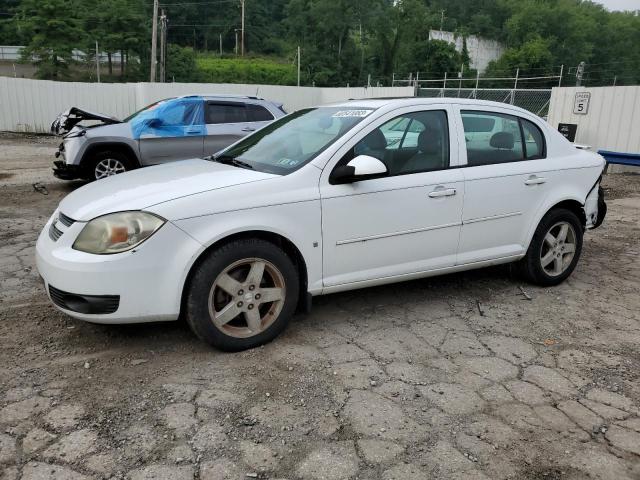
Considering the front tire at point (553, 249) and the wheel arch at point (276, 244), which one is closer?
the wheel arch at point (276, 244)

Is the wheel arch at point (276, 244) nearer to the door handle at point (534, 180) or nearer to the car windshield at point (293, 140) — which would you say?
the car windshield at point (293, 140)

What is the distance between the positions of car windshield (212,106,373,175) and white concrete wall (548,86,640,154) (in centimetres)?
990

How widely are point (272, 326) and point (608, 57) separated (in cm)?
8975

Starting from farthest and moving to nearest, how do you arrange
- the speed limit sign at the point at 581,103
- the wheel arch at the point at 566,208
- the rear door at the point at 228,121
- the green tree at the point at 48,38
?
1. the green tree at the point at 48,38
2. the speed limit sign at the point at 581,103
3. the rear door at the point at 228,121
4. the wheel arch at the point at 566,208

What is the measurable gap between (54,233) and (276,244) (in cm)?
144

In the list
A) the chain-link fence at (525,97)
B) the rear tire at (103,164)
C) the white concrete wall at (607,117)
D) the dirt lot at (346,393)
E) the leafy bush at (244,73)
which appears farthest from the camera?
the leafy bush at (244,73)

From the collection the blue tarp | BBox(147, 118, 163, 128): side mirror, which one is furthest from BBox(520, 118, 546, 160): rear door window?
BBox(147, 118, 163, 128): side mirror

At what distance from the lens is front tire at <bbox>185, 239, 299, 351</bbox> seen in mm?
3410

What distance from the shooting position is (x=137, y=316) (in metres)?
3.33

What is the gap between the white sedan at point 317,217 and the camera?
3.32m

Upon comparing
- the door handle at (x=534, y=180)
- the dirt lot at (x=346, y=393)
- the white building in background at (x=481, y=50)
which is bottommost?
the dirt lot at (x=346, y=393)

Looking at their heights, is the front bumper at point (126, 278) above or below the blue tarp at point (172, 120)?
below

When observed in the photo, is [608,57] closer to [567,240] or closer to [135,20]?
[135,20]

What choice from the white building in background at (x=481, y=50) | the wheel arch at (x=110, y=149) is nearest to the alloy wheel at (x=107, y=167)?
the wheel arch at (x=110, y=149)
